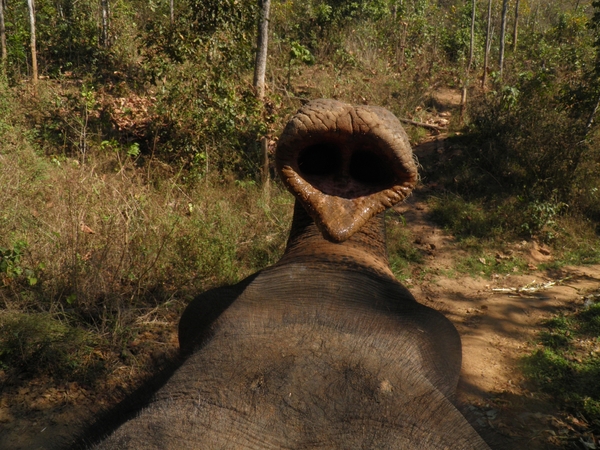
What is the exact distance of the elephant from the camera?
4.63 ft

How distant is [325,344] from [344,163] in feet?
1.94

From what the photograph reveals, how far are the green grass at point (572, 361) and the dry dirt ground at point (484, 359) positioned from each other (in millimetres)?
109

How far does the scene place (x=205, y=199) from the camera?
6.51 metres

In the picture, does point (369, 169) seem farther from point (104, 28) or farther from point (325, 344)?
point (104, 28)

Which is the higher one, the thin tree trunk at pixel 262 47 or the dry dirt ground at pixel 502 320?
the thin tree trunk at pixel 262 47

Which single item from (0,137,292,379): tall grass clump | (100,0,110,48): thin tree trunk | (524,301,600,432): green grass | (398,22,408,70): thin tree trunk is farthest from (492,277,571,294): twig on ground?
(100,0,110,48): thin tree trunk

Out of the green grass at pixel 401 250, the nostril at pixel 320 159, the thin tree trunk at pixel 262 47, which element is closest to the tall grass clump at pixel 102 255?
the green grass at pixel 401 250

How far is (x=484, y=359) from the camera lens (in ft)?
15.3

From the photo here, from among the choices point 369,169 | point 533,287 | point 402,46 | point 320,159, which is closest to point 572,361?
point 533,287

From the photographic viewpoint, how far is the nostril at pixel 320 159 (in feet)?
6.28

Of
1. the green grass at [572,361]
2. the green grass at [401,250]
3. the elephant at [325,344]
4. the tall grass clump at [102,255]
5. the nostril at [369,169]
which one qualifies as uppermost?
the nostril at [369,169]

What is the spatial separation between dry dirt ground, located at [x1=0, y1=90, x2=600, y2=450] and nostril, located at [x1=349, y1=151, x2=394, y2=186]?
760 mm

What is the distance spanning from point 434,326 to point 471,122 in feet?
26.5

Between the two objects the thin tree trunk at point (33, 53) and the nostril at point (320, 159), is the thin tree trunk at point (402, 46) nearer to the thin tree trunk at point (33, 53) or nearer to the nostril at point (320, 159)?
the thin tree trunk at point (33, 53)
